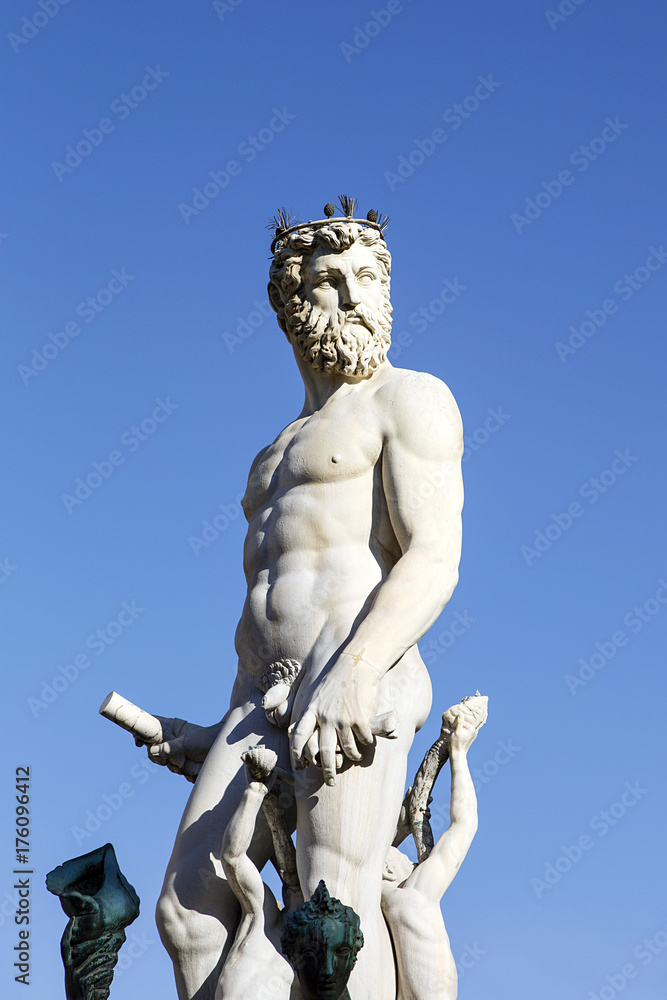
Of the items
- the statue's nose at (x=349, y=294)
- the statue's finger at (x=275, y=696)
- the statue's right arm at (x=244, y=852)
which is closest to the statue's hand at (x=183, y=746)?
the statue's finger at (x=275, y=696)

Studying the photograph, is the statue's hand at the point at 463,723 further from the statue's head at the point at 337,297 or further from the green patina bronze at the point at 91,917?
the green patina bronze at the point at 91,917

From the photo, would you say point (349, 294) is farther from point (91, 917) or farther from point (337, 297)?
point (91, 917)

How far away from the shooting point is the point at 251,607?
369 inches

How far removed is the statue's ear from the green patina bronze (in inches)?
134

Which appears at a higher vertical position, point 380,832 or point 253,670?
point 253,670

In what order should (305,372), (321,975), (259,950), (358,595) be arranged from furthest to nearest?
(305,372) < (358,595) < (259,950) < (321,975)

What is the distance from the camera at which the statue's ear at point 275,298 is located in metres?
9.91

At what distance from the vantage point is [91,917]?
7.90m

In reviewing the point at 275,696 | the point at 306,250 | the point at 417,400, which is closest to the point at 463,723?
the point at 275,696

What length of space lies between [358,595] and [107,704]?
62.7 inches

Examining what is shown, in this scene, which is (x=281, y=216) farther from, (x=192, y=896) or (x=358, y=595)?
(x=192, y=896)

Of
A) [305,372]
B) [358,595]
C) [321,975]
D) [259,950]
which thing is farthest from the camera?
[305,372]

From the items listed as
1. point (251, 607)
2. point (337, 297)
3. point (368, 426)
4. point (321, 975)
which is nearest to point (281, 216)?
point (337, 297)

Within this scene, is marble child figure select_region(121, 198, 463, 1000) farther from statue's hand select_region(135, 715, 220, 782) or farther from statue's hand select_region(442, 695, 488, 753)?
statue's hand select_region(442, 695, 488, 753)
